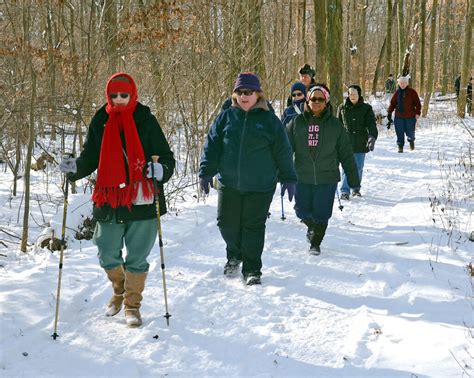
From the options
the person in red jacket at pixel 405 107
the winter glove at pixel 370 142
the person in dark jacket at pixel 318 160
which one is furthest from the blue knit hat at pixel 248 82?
the person in red jacket at pixel 405 107

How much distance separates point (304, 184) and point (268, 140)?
142 cm

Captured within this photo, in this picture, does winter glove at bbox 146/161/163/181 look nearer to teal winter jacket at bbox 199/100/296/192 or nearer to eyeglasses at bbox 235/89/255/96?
teal winter jacket at bbox 199/100/296/192

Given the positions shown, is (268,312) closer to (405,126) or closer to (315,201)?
(315,201)

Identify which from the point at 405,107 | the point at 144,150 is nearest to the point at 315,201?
the point at 144,150

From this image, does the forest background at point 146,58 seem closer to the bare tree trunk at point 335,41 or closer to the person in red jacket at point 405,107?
A: the bare tree trunk at point 335,41

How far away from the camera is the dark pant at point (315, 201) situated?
5680 millimetres

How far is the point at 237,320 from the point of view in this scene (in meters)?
3.93

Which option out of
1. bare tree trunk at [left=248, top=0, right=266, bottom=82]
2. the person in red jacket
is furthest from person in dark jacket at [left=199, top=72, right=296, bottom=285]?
the person in red jacket

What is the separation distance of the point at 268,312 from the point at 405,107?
1026 centimetres

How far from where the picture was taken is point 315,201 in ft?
18.9

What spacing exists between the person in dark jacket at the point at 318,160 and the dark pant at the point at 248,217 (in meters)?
1.16

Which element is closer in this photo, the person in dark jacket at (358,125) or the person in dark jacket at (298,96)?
the person in dark jacket at (298,96)

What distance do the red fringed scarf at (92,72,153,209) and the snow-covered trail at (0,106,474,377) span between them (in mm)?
1098

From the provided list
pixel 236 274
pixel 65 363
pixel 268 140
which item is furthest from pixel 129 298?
pixel 268 140
